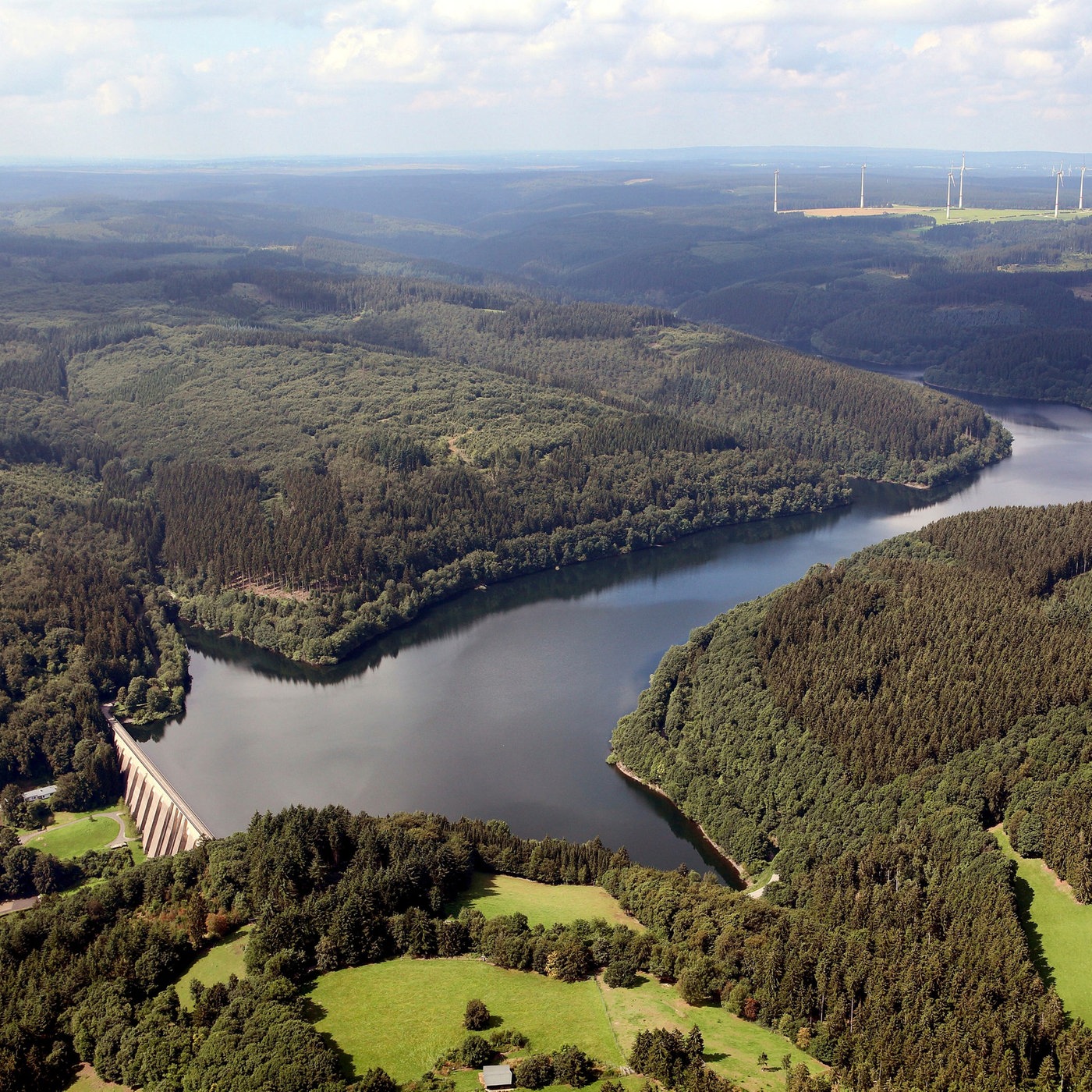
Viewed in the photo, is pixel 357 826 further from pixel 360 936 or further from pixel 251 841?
pixel 360 936

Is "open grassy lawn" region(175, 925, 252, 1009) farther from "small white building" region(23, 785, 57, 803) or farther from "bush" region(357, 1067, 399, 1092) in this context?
"small white building" region(23, 785, 57, 803)

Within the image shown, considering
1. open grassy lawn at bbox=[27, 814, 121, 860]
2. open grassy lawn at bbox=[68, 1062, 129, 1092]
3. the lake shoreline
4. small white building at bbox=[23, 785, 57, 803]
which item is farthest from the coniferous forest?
open grassy lawn at bbox=[27, 814, 121, 860]

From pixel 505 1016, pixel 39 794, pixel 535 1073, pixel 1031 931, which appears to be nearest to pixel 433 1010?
pixel 505 1016

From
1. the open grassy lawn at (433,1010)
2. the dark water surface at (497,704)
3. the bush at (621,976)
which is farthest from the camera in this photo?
the dark water surface at (497,704)

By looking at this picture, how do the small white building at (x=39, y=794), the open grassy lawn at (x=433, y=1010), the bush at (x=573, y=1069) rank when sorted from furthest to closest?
1. the small white building at (x=39, y=794)
2. the open grassy lawn at (x=433, y=1010)
3. the bush at (x=573, y=1069)

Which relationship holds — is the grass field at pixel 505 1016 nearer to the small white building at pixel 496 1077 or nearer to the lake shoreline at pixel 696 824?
the small white building at pixel 496 1077

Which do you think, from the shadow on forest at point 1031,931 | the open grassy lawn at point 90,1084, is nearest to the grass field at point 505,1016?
the open grassy lawn at point 90,1084

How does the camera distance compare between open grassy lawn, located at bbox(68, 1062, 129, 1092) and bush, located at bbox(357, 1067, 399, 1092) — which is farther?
open grassy lawn, located at bbox(68, 1062, 129, 1092)

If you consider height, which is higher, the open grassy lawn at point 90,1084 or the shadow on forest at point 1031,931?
the shadow on forest at point 1031,931
